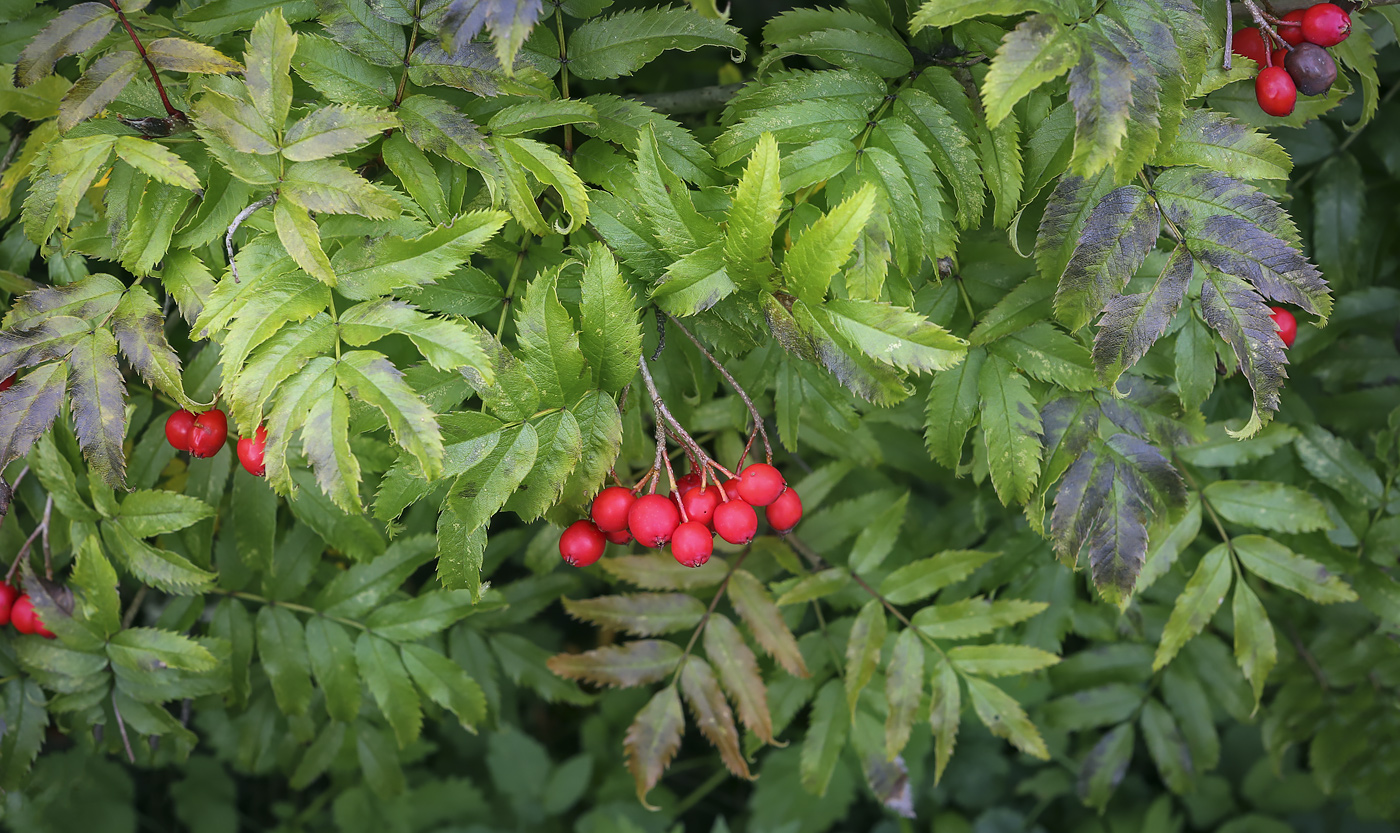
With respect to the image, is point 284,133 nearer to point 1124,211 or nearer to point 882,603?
point 1124,211

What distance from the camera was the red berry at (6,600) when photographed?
5.71 ft

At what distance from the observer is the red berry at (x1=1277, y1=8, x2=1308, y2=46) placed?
4.66 feet

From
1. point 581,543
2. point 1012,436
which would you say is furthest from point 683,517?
point 1012,436

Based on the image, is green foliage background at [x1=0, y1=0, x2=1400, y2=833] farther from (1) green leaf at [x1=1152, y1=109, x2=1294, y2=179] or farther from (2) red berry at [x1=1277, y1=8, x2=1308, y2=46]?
(2) red berry at [x1=1277, y1=8, x2=1308, y2=46]

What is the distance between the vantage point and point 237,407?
1.16 m

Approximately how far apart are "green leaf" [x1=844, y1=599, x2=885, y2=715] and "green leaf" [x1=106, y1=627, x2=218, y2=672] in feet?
4.51

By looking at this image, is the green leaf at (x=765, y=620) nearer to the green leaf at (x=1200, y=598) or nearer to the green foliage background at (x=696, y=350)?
the green foliage background at (x=696, y=350)

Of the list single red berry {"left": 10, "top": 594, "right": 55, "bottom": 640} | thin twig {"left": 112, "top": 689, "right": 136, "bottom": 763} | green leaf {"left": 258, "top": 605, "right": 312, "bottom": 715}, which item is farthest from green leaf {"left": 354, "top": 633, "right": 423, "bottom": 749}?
single red berry {"left": 10, "top": 594, "right": 55, "bottom": 640}

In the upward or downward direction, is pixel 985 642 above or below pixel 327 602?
below

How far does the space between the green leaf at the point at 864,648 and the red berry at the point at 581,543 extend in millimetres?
813

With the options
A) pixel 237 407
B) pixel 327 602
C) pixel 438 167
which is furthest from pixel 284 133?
pixel 327 602

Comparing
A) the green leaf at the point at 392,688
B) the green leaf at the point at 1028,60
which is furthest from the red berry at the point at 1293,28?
the green leaf at the point at 392,688

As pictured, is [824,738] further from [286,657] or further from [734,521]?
[286,657]

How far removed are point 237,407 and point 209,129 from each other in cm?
42
